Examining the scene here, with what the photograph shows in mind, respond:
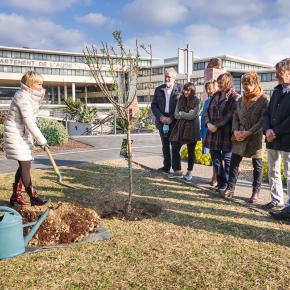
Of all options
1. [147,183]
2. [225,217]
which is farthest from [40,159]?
[225,217]

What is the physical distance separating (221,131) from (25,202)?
318 cm

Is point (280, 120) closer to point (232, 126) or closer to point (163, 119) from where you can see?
point (232, 126)

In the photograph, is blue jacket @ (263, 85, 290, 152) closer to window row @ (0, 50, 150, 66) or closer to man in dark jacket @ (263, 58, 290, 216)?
man in dark jacket @ (263, 58, 290, 216)

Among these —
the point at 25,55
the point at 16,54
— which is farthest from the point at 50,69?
the point at 16,54

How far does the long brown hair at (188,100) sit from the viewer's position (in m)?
6.71

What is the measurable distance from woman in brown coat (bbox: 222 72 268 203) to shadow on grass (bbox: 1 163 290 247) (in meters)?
0.63

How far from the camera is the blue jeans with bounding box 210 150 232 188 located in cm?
612

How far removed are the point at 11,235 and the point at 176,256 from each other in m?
1.58

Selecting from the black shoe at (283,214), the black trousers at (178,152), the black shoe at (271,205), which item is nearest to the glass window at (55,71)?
the black trousers at (178,152)

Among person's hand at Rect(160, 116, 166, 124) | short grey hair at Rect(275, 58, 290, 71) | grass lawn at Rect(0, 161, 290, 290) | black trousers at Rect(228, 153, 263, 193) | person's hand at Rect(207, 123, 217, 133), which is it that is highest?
short grey hair at Rect(275, 58, 290, 71)

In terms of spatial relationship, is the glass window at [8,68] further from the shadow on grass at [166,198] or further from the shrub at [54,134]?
the shadow on grass at [166,198]

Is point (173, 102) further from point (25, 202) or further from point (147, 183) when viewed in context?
point (25, 202)

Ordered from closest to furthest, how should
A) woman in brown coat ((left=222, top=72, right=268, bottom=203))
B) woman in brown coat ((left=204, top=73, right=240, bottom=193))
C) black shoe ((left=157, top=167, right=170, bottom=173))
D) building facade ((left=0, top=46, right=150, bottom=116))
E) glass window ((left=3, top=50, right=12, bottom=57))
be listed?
woman in brown coat ((left=222, top=72, right=268, bottom=203))
woman in brown coat ((left=204, top=73, right=240, bottom=193))
black shoe ((left=157, top=167, right=170, bottom=173))
building facade ((left=0, top=46, right=150, bottom=116))
glass window ((left=3, top=50, right=12, bottom=57))

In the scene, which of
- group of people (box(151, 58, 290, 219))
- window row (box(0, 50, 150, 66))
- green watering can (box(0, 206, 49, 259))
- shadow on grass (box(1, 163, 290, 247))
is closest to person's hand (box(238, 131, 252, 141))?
group of people (box(151, 58, 290, 219))
